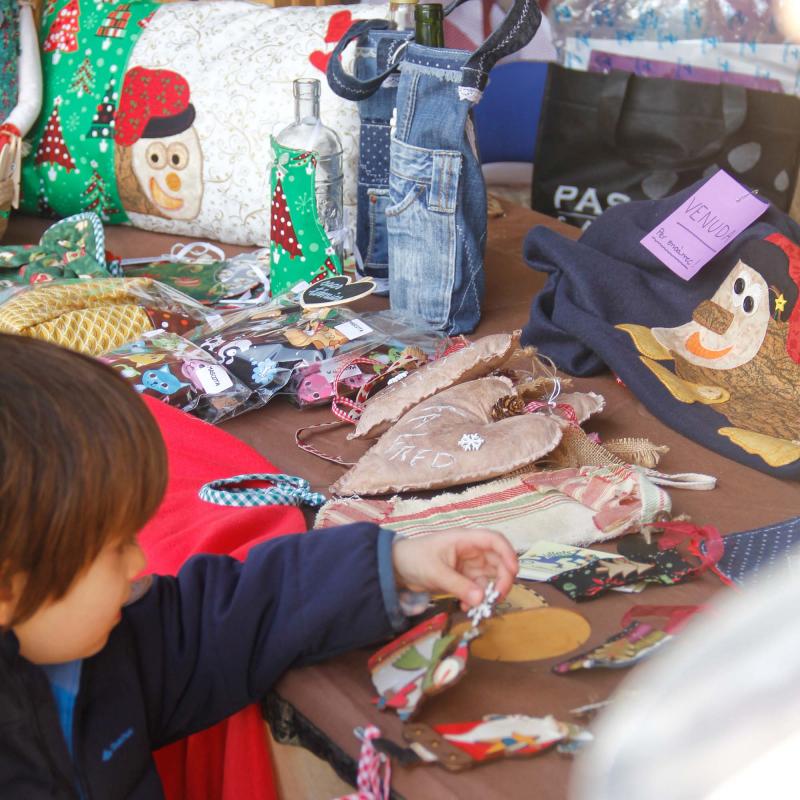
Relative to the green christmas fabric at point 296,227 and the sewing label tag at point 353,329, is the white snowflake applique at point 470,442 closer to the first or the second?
the sewing label tag at point 353,329

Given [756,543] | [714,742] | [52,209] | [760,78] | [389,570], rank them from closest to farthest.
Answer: [714,742] < [389,570] < [756,543] < [52,209] < [760,78]

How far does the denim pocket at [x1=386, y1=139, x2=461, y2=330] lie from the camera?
125 cm

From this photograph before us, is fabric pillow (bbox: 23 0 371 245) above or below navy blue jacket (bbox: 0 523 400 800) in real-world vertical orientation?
above

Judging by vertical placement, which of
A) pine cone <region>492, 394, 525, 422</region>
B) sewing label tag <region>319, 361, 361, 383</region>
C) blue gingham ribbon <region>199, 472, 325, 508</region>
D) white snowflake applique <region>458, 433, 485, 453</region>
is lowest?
blue gingham ribbon <region>199, 472, 325, 508</region>

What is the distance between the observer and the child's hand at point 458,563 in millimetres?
668

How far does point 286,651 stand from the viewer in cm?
70

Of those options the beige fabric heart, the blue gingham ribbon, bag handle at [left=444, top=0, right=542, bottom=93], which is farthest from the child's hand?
bag handle at [left=444, top=0, right=542, bottom=93]

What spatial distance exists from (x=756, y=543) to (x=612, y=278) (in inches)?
18.8

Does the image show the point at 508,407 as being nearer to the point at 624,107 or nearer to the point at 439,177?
the point at 439,177

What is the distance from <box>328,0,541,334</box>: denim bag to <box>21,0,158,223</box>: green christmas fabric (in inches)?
20.4

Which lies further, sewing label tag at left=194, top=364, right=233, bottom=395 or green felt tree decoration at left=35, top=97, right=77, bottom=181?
green felt tree decoration at left=35, top=97, right=77, bottom=181

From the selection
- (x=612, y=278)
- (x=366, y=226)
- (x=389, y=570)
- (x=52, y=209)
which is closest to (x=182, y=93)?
(x=52, y=209)

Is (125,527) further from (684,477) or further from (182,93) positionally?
(182,93)

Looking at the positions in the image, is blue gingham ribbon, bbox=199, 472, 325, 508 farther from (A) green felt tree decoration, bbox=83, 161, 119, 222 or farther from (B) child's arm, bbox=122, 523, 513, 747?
(A) green felt tree decoration, bbox=83, 161, 119, 222
